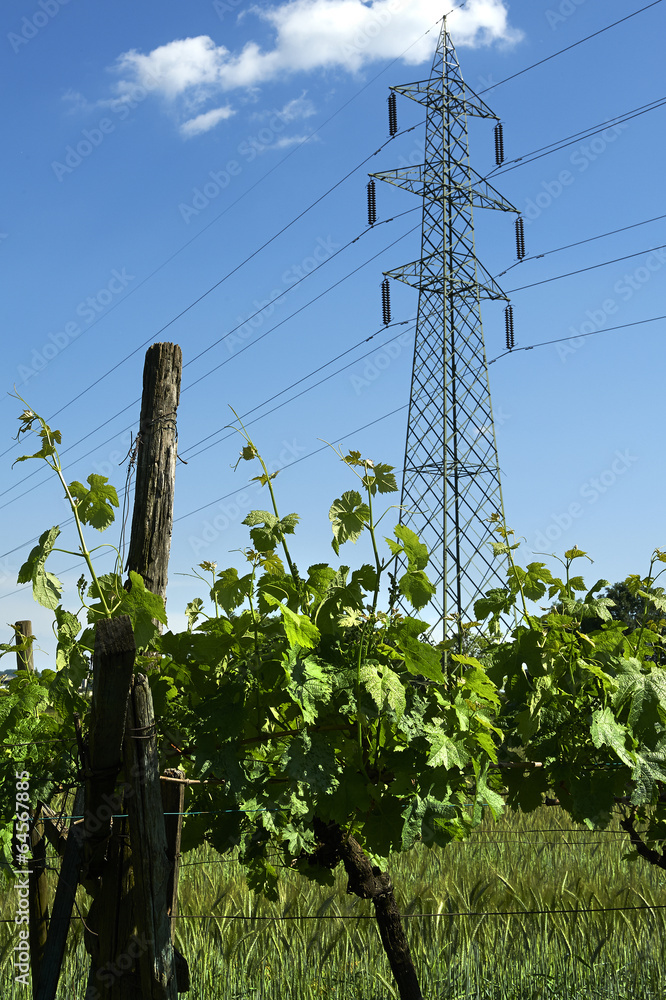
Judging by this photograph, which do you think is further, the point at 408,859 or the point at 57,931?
the point at 408,859

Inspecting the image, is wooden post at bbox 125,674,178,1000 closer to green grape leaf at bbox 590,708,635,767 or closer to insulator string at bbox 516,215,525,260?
green grape leaf at bbox 590,708,635,767

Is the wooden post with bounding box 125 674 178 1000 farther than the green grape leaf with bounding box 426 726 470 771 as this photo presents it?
Yes

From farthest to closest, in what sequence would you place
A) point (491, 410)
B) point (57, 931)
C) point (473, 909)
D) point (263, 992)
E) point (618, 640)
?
point (491, 410) → point (473, 909) → point (263, 992) → point (618, 640) → point (57, 931)

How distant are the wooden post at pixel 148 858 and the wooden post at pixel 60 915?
0.27m

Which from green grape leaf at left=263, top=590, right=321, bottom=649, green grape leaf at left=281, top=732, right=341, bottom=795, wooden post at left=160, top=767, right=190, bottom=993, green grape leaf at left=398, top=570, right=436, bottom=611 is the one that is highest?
green grape leaf at left=398, top=570, right=436, bottom=611

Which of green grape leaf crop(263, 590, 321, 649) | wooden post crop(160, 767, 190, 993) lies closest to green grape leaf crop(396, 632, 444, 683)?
green grape leaf crop(263, 590, 321, 649)

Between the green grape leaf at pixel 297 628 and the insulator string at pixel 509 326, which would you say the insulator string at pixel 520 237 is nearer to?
the insulator string at pixel 509 326

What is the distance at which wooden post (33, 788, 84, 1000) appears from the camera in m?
2.92

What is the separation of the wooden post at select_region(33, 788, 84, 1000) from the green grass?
63.5 inches

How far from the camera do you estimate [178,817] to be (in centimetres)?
310

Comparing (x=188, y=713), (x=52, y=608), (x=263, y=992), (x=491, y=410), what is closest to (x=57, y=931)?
(x=188, y=713)

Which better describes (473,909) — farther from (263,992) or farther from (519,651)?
(519,651)

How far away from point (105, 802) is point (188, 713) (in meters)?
0.44

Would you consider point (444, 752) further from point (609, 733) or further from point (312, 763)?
point (609, 733)
